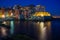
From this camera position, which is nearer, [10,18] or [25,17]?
[10,18]

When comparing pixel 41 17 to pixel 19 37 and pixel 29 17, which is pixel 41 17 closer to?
pixel 29 17

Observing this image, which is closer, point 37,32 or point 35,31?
point 37,32

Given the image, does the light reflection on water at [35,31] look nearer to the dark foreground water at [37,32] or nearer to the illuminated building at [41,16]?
the dark foreground water at [37,32]

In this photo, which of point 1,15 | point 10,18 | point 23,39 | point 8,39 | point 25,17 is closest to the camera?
point 23,39

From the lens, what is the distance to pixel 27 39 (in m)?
18.3

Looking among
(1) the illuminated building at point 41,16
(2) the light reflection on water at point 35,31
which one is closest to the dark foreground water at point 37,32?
(2) the light reflection on water at point 35,31

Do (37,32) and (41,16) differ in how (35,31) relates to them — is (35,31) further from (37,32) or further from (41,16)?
(41,16)

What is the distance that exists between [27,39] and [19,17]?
457ft

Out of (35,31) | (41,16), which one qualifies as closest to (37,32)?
(35,31)

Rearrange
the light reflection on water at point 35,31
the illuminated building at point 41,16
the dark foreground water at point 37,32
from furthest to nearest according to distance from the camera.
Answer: the illuminated building at point 41,16
the light reflection on water at point 35,31
the dark foreground water at point 37,32

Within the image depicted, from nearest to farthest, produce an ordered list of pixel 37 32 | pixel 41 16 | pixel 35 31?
pixel 37 32, pixel 35 31, pixel 41 16

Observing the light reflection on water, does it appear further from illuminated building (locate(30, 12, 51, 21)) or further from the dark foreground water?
illuminated building (locate(30, 12, 51, 21))

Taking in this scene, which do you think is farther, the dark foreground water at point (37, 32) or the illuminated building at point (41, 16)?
the illuminated building at point (41, 16)

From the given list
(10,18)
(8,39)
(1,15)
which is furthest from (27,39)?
(10,18)
